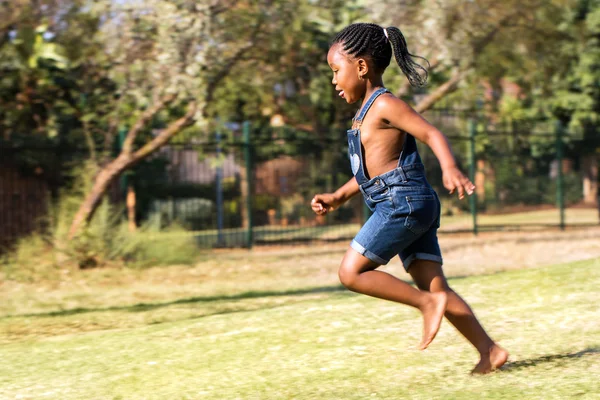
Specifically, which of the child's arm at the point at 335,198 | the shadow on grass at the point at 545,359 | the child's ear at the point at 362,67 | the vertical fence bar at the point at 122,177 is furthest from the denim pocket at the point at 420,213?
the vertical fence bar at the point at 122,177

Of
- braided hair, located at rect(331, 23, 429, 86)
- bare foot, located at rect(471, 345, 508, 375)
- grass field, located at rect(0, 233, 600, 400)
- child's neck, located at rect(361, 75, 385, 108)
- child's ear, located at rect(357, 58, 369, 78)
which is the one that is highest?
braided hair, located at rect(331, 23, 429, 86)

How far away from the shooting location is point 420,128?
411 centimetres

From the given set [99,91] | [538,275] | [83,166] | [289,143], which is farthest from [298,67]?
[538,275]

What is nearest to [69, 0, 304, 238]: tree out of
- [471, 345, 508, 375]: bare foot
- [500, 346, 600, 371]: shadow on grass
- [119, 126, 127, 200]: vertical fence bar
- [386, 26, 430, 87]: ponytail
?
[119, 126, 127, 200]: vertical fence bar

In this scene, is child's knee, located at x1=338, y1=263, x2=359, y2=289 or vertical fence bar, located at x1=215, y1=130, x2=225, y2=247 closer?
child's knee, located at x1=338, y1=263, x2=359, y2=289

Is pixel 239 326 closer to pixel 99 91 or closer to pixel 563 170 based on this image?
pixel 99 91

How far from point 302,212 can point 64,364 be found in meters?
11.7

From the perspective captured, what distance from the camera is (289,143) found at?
16.9 meters

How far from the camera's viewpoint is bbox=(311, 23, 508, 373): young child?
13.6 feet

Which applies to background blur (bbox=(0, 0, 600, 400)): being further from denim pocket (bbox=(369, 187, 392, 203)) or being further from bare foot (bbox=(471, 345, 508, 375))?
denim pocket (bbox=(369, 187, 392, 203))

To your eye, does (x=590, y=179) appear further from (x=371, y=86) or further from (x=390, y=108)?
(x=390, y=108)

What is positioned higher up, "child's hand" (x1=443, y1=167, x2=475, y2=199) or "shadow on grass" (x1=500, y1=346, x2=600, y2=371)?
"child's hand" (x1=443, y1=167, x2=475, y2=199)

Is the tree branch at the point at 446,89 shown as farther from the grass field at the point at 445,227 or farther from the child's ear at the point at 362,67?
the child's ear at the point at 362,67

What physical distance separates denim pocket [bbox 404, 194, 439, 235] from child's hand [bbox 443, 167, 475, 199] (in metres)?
0.36
